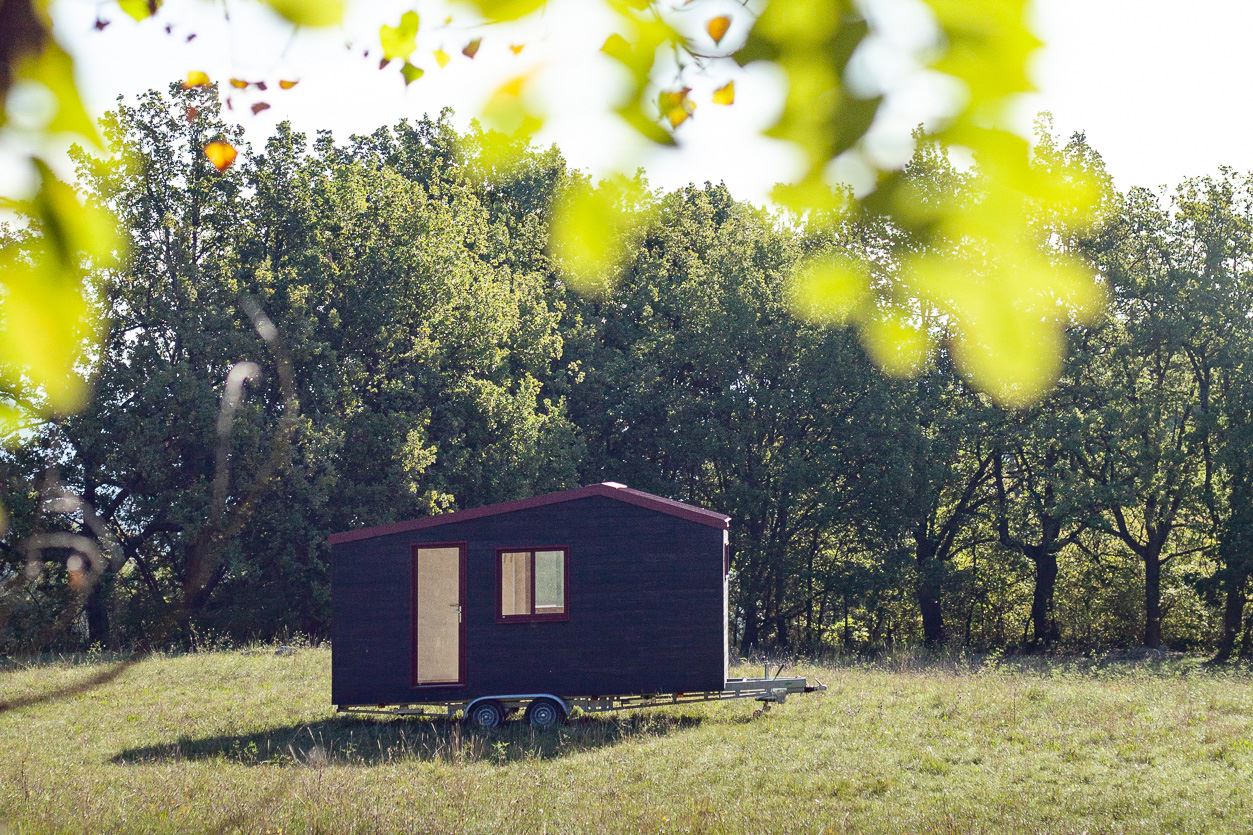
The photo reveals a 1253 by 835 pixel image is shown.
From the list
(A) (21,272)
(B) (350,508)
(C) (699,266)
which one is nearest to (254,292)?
(B) (350,508)

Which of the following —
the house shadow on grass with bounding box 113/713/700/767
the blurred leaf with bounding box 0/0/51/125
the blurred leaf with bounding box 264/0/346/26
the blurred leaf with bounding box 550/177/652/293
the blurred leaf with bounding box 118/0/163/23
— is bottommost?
the house shadow on grass with bounding box 113/713/700/767

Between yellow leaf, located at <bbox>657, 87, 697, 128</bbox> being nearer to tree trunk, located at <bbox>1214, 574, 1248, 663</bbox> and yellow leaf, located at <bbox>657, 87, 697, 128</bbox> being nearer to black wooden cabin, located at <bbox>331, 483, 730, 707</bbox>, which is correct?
black wooden cabin, located at <bbox>331, 483, 730, 707</bbox>

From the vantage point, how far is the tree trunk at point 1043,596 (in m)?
31.7

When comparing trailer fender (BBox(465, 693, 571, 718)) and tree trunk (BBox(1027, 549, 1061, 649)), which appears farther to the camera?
tree trunk (BBox(1027, 549, 1061, 649))

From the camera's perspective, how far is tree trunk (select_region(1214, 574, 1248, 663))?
92.4 ft

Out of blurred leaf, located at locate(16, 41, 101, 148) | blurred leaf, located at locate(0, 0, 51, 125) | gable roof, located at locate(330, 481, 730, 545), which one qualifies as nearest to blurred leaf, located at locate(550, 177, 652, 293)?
blurred leaf, located at locate(16, 41, 101, 148)

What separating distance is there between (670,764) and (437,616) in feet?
16.5

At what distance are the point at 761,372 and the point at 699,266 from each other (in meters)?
3.93

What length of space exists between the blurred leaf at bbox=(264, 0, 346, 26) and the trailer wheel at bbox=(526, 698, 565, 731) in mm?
13145

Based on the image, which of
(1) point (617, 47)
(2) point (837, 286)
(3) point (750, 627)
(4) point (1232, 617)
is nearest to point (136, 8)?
(1) point (617, 47)

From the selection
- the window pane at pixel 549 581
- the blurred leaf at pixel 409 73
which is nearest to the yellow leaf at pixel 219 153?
the blurred leaf at pixel 409 73

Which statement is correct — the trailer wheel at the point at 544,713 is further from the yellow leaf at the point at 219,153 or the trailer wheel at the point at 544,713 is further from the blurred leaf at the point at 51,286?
the blurred leaf at the point at 51,286

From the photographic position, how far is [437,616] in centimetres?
1597

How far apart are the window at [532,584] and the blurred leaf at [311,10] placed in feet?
42.4
